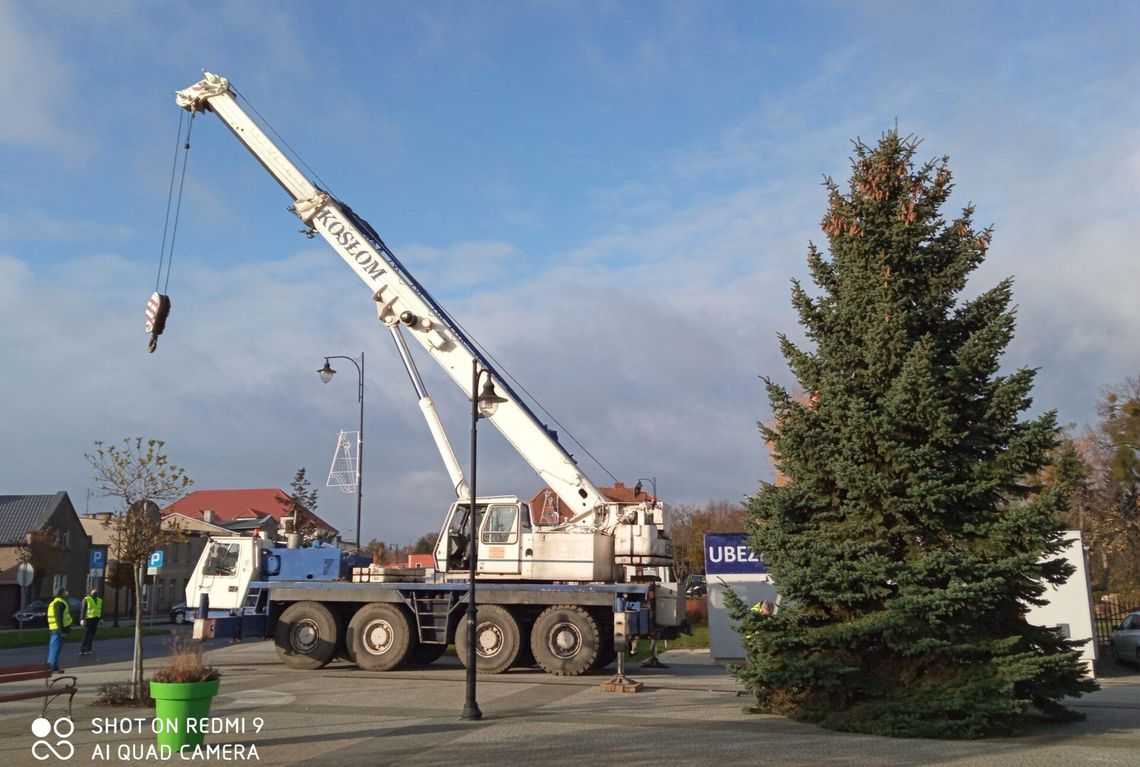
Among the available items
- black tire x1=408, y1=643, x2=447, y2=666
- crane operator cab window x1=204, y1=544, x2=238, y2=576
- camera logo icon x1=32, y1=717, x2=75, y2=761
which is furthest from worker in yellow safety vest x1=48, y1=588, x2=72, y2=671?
black tire x1=408, y1=643, x2=447, y2=666

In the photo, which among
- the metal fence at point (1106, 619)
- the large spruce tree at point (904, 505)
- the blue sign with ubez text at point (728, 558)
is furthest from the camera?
the metal fence at point (1106, 619)

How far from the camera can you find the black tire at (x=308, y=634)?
1931 cm

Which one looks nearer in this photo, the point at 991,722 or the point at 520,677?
the point at 991,722

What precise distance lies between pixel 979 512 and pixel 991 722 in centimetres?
263

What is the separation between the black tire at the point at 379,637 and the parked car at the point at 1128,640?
15596 millimetres

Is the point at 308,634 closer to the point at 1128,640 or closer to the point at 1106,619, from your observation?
the point at 1128,640

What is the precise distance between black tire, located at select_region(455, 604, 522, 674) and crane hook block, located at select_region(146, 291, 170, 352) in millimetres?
8236

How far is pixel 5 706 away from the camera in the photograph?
1405 centimetres

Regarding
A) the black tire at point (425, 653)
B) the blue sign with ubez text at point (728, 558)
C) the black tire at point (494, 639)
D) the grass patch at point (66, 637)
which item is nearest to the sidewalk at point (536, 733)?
the black tire at point (494, 639)

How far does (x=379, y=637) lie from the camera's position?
63.0ft

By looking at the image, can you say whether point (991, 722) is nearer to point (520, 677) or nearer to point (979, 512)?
point (979, 512)

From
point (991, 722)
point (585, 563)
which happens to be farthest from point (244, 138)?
point (991, 722)

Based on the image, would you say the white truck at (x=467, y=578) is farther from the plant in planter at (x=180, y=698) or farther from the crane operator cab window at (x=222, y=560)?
the plant in planter at (x=180, y=698)

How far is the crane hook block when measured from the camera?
18453 millimetres
